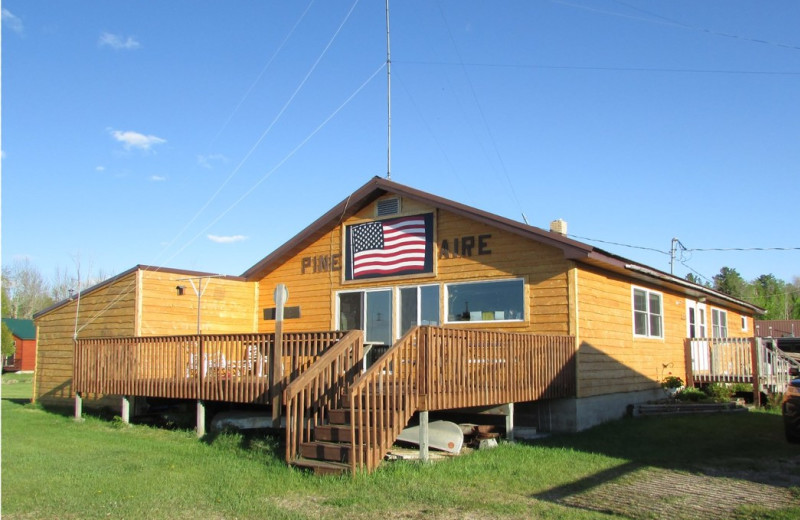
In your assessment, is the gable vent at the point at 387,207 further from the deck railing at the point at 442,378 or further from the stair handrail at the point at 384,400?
the stair handrail at the point at 384,400

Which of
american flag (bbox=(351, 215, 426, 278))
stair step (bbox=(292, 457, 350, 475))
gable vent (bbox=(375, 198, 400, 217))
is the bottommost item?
stair step (bbox=(292, 457, 350, 475))

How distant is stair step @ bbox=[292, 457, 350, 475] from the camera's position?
8.96 meters

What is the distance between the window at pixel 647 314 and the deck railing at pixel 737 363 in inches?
61.2

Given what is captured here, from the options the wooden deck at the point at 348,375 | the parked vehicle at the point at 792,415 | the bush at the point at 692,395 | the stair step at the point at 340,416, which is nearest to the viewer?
the wooden deck at the point at 348,375

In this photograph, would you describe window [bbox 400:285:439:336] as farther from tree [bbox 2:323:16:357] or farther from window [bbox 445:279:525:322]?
tree [bbox 2:323:16:357]

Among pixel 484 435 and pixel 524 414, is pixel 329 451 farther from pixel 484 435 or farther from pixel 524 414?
pixel 524 414

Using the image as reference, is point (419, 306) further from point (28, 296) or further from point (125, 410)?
point (28, 296)

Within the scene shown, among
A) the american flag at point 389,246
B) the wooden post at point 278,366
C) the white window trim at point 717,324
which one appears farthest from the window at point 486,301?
the white window trim at point 717,324

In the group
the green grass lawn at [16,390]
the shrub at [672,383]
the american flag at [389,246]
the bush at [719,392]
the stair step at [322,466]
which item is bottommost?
the green grass lawn at [16,390]

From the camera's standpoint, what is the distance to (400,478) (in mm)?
8781

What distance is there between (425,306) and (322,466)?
6.50 m

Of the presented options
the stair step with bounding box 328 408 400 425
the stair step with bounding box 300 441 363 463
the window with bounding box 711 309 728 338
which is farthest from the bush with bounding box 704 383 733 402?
the stair step with bounding box 300 441 363 463

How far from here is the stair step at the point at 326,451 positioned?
9.20 meters

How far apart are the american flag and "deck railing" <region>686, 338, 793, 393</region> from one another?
26.1ft
